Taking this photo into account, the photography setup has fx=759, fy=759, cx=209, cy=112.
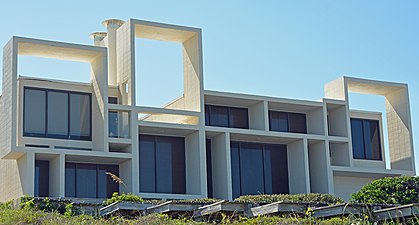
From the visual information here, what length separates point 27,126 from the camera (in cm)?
3188

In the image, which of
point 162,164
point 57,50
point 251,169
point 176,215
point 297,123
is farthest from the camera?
point 297,123

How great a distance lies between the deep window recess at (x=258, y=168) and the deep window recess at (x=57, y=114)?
23.1 feet

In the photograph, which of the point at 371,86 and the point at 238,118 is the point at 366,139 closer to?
the point at 371,86

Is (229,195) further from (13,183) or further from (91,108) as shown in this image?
(13,183)

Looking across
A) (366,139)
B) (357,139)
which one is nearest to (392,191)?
(357,139)

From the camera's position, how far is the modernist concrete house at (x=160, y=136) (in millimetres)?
31531

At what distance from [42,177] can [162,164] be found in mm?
5218

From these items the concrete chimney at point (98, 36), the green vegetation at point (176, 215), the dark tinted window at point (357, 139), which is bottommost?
the green vegetation at point (176, 215)

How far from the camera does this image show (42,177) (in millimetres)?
31891

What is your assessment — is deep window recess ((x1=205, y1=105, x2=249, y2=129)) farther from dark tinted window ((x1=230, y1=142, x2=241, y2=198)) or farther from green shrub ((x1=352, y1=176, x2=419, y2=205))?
green shrub ((x1=352, y1=176, x2=419, y2=205))

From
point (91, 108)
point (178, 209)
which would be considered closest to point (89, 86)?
point (91, 108)

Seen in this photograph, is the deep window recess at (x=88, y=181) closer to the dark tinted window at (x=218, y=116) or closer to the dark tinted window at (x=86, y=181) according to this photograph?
the dark tinted window at (x=86, y=181)

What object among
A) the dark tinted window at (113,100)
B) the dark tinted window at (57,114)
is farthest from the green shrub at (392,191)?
the dark tinted window at (57,114)

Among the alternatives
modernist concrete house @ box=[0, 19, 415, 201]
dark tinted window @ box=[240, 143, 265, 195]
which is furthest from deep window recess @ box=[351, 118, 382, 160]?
dark tinted window @ box=[240, 143, 265, 195]
